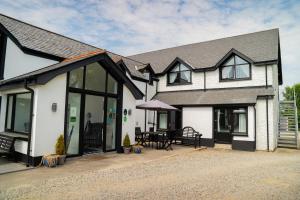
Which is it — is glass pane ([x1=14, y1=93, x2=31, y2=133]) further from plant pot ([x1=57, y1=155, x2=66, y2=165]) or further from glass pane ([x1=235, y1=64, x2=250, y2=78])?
glass pane ([x1=235, y1=64, x2=250, y2=78])

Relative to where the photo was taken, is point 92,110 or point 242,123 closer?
point 92,110

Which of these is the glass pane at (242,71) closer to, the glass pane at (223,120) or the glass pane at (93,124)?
the glass pane at (223,120)

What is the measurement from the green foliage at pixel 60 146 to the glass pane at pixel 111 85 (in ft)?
11.4

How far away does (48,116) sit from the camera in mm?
8117

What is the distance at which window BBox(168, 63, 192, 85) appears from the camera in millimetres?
18125

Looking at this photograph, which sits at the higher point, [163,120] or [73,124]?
[163,120]

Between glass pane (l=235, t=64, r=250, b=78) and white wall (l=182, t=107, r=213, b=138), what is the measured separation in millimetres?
3239

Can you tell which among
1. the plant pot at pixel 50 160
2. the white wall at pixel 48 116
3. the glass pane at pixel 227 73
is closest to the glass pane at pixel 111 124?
Answer: the white wall at pixel 48 116

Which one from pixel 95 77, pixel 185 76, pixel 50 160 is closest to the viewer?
pixel 50 160

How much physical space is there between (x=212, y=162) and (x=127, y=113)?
4.78m

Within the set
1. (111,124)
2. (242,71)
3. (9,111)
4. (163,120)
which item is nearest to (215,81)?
(242,71)

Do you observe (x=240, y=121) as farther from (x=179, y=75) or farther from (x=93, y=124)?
(x=93, y=124)

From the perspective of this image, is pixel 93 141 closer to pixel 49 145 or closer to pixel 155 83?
pixel 49 145

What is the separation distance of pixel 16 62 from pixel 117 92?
4850mm
